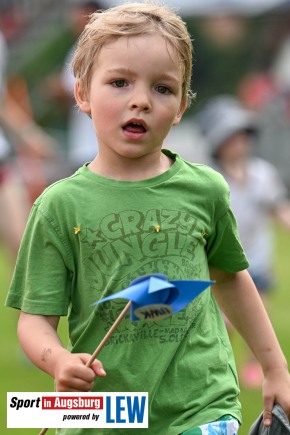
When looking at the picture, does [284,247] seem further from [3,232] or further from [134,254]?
[134,254]

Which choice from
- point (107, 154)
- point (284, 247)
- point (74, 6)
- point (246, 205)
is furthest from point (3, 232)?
point (74, 6)

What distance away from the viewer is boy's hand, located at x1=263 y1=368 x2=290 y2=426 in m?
4.00

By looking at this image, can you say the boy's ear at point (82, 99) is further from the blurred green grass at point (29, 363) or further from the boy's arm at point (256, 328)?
the blurred green grass at point (29, 363)

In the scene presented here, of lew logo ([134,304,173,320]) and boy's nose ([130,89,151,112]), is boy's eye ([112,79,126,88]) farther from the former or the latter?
lew logo ([134,304,173,320])

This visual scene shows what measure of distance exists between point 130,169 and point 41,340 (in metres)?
0.59

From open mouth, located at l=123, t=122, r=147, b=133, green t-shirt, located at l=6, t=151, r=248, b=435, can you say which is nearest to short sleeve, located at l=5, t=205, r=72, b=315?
green t-shirt, located at l=6, t=151, r=248, b=435

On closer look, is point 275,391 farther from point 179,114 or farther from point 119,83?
point 119,83

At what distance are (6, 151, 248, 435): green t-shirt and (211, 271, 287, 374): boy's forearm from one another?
226mm

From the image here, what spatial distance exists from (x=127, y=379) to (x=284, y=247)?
14.3 meters

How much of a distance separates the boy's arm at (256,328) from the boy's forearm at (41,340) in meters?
0.60

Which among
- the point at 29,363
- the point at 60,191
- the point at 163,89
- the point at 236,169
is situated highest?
the point at 163,89

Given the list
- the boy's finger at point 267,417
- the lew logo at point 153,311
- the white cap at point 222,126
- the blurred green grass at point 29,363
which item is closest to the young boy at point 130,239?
the boy's finger at point 267,417

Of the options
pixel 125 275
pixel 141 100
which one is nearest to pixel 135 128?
pixel 141 100

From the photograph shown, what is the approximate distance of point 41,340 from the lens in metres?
3.73
